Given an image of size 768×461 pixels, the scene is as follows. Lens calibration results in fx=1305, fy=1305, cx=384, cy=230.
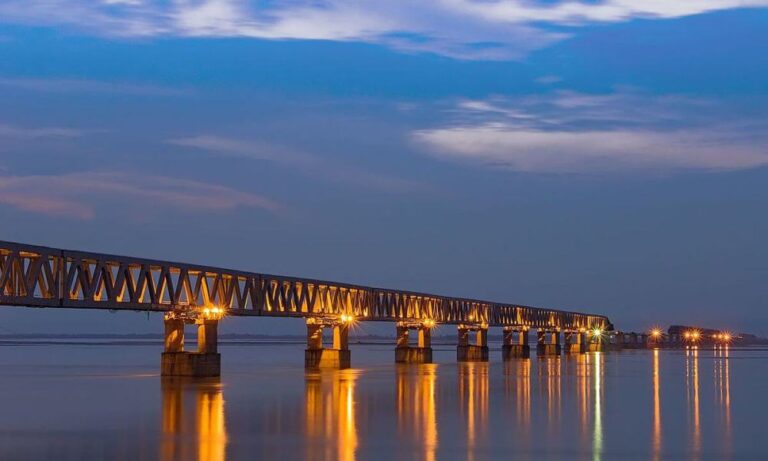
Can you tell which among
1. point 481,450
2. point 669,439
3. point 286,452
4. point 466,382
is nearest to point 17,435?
point 286,452

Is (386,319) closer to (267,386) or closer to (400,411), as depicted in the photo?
(267,386)

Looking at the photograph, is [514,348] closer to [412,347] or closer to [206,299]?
[412,347]

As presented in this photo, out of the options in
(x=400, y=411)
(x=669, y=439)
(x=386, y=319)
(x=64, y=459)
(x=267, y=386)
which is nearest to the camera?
(x=64, y=459)

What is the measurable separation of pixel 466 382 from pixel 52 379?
34434mm

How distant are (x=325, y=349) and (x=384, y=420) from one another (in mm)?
70400

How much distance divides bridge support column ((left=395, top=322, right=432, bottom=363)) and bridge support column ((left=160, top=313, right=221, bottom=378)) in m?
53.7

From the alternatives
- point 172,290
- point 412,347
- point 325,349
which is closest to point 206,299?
point 172,290

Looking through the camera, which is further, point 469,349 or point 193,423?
point 469,349

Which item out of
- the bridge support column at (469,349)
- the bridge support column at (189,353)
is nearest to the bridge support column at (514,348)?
the bridge support column at (469,349)

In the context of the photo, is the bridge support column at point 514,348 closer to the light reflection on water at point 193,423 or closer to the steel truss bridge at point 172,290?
the steel truss bridge at point 172,290

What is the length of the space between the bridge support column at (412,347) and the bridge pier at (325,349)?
20.5m

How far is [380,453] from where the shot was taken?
132ft

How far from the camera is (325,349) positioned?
123188 mm

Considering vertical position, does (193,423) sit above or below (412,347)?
below
